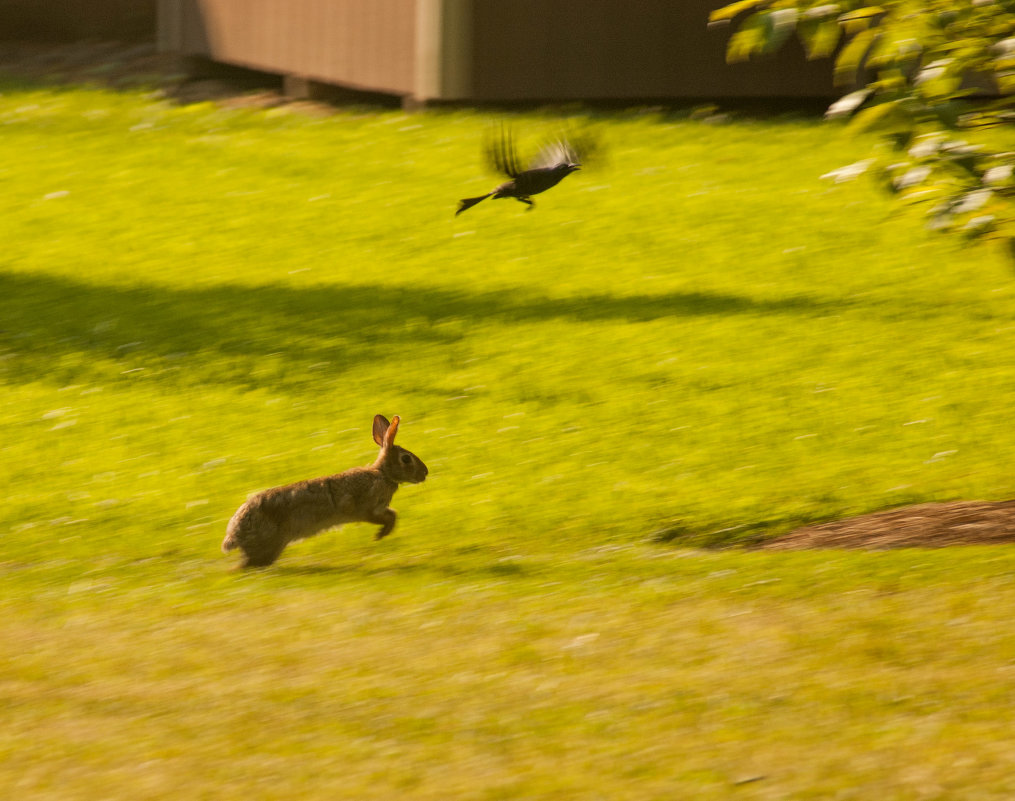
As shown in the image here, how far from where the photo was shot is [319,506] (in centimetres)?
971

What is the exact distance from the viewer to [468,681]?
7676 mm

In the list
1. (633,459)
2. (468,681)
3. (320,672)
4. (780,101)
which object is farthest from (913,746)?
(780,101)

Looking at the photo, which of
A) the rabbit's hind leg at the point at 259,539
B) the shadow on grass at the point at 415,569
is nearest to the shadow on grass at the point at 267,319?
the shadow on grass at the point at 415,569

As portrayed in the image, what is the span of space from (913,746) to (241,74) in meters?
24.4

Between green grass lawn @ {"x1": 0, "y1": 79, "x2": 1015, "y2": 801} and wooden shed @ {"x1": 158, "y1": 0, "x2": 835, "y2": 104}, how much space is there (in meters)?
0.72

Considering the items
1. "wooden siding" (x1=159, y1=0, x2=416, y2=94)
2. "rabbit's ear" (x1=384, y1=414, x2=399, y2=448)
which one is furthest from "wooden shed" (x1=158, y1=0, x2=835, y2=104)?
"rabbit's ear" (x1=384, y1=414, x2=399, y2=448)

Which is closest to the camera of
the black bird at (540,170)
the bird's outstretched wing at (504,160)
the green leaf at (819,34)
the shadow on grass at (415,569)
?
the bird's outstretched wing at (504,160)

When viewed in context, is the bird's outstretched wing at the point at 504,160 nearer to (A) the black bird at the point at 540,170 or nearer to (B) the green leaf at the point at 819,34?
(A) the black bird at the point at 540,170

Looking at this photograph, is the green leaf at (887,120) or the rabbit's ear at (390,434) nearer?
the green leaf at (887,120)

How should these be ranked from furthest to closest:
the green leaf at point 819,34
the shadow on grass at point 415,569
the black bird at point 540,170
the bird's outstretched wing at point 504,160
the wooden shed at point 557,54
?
the wooden shed at point 557,54
the shadow on grass at point 415,569
the green leaf at point 819,34
the black bird at point 540,170
the bird's outstretched wing at point 504,160

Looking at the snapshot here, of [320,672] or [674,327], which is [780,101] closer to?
[674,327]

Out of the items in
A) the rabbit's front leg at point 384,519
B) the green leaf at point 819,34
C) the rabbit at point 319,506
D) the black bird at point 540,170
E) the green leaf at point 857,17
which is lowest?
the rabbit's front leg at point 384,519

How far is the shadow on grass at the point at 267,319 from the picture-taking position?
15.1 metres

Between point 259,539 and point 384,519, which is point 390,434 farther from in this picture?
point 259,539
